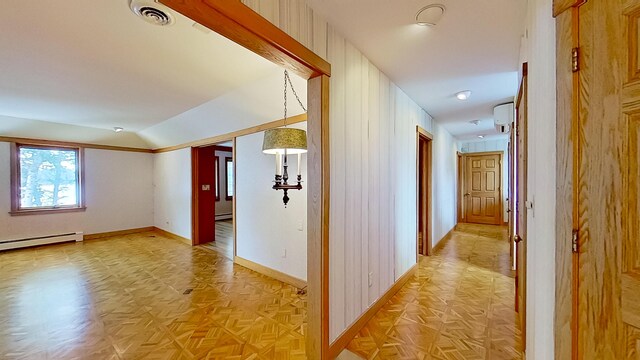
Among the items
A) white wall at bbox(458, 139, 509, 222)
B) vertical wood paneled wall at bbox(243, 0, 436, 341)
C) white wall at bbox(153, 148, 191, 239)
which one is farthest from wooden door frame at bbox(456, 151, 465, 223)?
white wall at bbox(153, 148, 191, 239)

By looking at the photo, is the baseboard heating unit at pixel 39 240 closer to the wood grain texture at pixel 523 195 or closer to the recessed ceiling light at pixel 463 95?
the wood grain texture at pixel 523 195

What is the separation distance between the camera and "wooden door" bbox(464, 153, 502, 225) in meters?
6.78

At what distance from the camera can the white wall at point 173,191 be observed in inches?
208

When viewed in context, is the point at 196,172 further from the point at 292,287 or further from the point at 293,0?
the point at 293,0

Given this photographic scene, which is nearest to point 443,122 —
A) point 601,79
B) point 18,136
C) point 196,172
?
point 601,79

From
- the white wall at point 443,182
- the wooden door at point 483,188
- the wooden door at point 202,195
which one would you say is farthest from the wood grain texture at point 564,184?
the wooden door at point 483,188

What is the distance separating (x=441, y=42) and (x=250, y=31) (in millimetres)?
1618

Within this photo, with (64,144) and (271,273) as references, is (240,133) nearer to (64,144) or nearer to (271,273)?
(271,273)

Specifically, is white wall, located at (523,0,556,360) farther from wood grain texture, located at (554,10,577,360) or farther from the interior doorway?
the interior doorway

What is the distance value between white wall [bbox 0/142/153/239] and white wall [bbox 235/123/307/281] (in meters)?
4.06

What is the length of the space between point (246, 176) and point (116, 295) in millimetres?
2097

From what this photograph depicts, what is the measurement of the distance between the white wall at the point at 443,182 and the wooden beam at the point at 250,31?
12.0ft

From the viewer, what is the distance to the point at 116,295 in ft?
9.39

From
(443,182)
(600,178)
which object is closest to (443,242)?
(443,182)
